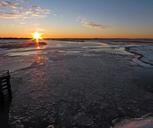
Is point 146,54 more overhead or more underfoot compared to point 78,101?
more overhead

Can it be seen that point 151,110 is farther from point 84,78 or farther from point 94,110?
point 84,78

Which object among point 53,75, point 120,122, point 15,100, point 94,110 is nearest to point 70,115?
point 94,110

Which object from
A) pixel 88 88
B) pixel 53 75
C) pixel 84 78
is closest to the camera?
pixel 88 88

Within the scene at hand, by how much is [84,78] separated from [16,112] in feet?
27.6

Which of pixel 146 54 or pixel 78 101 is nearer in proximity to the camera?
pixel 78 101

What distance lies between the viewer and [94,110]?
33.3ft

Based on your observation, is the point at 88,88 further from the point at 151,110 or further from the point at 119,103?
the point at 151,110

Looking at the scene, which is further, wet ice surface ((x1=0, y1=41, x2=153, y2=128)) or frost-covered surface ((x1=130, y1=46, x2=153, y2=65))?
frost-covered surface ((x1=130, y1=46, x2=153, y2=65))

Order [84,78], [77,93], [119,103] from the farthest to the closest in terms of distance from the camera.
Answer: [84,78]
[77,93]
[119,103]

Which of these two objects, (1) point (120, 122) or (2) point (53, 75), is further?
(2) point (53, 75)

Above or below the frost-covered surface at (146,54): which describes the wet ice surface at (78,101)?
below

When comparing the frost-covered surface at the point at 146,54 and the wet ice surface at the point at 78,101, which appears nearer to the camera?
the wet ice surface at the point at 78,101

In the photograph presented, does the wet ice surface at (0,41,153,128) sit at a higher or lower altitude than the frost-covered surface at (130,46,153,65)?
lower

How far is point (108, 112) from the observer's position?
9.91 m
